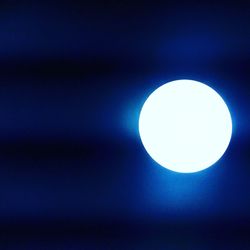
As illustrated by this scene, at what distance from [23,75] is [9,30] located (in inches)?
7.0

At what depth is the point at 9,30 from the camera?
1528 millimetres

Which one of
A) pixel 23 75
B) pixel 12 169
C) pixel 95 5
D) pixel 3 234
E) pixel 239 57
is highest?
pixel 95 5

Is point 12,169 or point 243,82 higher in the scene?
point 243,82

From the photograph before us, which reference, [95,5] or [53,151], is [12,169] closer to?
[53,151]

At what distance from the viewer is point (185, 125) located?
1.44 m

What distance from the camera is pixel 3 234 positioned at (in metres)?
1.49

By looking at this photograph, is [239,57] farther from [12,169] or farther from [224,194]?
[12,169]

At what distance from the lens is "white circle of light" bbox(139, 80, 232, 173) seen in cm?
143

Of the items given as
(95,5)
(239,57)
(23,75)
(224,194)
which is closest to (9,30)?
(23,75)

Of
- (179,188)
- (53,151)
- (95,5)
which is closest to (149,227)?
(179,188)

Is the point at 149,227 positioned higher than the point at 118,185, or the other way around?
the point at 118,185

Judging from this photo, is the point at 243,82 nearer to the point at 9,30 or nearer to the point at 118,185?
the point at 118,185

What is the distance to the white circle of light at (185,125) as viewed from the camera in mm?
1435

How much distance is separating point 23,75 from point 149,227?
646 millimetres
